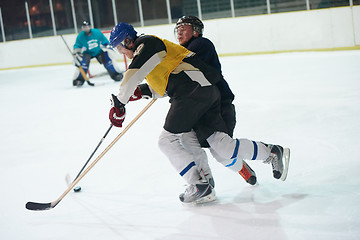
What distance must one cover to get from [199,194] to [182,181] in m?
0.43

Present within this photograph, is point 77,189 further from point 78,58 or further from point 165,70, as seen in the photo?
point 78,58

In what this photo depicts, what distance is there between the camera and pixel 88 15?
40.7 feet

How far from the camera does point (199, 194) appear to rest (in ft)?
7.95

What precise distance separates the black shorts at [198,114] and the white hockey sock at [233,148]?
39 millimetres

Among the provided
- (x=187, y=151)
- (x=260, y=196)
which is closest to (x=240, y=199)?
(x=260, y=196)

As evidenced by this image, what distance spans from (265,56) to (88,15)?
5758mm

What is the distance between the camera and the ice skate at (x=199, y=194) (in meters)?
2.42

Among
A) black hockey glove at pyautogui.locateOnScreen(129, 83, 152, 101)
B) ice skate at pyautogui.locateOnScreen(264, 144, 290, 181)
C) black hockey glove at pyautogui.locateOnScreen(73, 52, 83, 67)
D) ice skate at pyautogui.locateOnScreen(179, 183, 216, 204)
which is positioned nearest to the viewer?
ice skate at pyautogui.locateOnScreen(179, 183, 216, 204)

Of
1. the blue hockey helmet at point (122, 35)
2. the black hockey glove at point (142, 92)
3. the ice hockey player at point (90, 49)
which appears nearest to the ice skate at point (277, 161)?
the black hockey glove at point (142, 92)

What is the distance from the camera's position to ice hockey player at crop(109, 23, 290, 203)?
2.27 meters

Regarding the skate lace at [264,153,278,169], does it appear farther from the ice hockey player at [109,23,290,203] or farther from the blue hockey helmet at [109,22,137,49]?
the blue hockey helmet at [109,22,137,49]

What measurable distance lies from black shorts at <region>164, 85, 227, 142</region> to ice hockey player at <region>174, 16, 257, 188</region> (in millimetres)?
86

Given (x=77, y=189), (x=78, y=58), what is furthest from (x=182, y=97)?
(x=78, y=58)

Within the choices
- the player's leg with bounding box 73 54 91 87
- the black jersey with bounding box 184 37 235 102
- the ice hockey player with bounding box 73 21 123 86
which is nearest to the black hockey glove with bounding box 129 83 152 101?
the black jersey with bounding box 184 37 235 102
